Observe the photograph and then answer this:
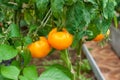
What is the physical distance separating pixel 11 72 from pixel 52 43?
154 mm

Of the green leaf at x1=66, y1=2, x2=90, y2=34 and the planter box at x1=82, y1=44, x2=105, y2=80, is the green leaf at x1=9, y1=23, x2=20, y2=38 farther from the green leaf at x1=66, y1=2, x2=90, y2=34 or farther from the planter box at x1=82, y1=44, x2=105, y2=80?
the planter box at x1=82, y1=44, x2=105, y2=80

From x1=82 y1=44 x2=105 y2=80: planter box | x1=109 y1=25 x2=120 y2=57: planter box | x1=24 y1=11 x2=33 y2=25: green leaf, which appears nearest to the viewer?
x1=24 y1=11 x2=33 y2=25: green leaf

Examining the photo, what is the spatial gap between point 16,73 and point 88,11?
0.29m

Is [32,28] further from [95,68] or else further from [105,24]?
[95,68]

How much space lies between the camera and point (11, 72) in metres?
1.00

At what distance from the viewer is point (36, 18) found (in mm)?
1146

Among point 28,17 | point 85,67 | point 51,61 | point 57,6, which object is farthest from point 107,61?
point 57,6

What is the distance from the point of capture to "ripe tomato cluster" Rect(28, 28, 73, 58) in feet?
3.21

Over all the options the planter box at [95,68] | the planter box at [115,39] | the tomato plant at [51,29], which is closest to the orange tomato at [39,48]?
the tomato plant at [51,29]

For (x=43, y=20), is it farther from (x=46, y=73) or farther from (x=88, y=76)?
(x=88, y=76)

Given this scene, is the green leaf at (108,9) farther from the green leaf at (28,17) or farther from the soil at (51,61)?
the soil at (51,61)

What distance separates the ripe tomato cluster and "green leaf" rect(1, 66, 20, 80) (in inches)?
2.9

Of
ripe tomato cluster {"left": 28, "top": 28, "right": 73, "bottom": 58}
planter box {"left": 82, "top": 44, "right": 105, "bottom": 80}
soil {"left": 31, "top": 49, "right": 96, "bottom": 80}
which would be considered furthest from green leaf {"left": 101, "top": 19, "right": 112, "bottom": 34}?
soil {"left": 31, "top": 49, "right": 96, "bottom": 80}

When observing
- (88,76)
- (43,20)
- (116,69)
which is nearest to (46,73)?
(43,20)
